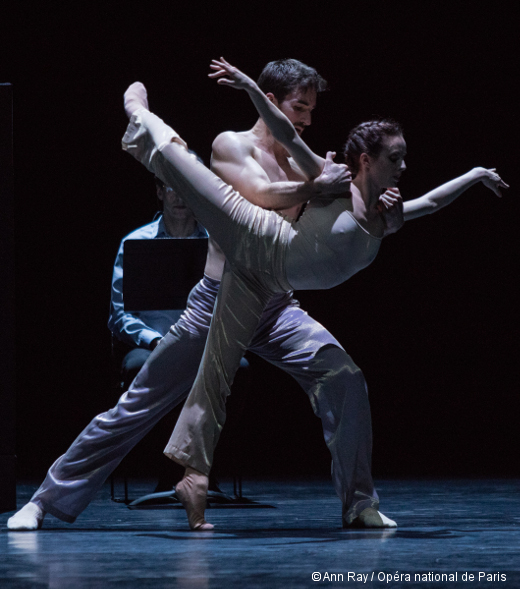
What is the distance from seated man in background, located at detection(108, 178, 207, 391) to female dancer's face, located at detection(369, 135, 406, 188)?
1250 millimetres

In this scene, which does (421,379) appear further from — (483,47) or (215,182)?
(215,182)

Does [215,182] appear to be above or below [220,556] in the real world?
above

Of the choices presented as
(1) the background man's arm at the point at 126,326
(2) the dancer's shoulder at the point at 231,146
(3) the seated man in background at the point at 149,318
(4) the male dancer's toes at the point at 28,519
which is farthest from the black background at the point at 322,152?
(2) the dancer's shoulder at the point at 231,146

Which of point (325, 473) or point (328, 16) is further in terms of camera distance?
point (328, 16)

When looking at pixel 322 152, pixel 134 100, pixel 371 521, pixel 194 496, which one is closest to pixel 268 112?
pixel 134 100

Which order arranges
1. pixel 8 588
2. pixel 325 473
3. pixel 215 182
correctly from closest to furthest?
pixel 8 588
pixel 215 182
pixel 325 473

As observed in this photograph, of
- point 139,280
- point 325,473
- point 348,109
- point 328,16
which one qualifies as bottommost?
point 325,473

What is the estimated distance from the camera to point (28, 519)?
110 inches

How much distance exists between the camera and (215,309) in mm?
2771

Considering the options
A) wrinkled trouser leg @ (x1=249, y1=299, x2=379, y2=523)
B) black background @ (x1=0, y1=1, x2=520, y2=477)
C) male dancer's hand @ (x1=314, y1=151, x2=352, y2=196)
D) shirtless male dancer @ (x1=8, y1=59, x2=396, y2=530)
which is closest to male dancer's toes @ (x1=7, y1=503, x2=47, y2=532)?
shirtless male dancer @ (x1=8, y1=59, x2=396, y2=530)

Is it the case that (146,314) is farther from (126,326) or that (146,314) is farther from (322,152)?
(322,152)

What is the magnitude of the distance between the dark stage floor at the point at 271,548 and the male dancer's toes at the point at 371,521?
0.18ft

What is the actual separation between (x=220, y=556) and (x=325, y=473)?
2.56 meters

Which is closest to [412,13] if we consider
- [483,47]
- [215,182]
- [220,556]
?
[483,47]
